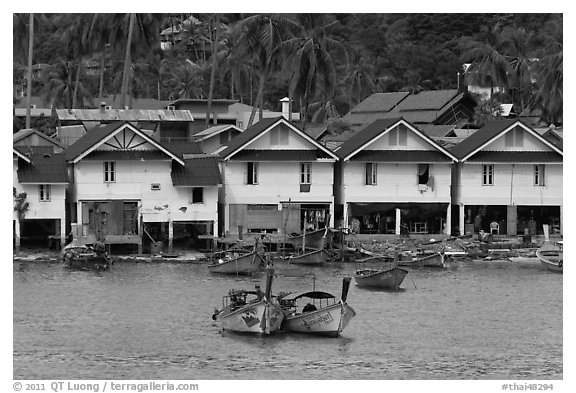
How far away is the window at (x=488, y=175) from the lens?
A: 71.3m

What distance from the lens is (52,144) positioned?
253 ft

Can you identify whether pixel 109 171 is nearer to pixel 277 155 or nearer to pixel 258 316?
pixel 277 155

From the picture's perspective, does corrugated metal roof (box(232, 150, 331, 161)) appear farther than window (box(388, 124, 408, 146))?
No

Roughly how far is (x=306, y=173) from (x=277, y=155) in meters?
1.66

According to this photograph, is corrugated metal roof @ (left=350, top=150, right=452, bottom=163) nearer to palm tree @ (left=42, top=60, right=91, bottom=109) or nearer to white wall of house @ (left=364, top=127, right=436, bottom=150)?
white wall of house @ (left=364, top=127, right=436, bottom=150)

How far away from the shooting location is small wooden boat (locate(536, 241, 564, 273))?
6294 centimetres

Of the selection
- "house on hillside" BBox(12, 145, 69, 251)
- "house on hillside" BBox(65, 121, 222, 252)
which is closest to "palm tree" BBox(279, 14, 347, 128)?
"house on hillside" BBox(65, 121, 222, 252)

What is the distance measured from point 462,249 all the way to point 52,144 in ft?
73.1

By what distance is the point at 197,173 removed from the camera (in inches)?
2670

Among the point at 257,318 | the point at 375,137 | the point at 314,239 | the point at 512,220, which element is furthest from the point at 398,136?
the point at 257,318

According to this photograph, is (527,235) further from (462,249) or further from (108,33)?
(108,33)

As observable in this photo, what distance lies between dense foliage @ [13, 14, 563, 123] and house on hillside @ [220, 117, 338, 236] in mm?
17893
